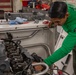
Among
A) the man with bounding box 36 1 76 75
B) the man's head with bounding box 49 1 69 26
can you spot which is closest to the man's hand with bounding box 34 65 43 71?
the man with bounding box 36 1 76 75

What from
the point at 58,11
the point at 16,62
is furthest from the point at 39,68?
the point at 58,11

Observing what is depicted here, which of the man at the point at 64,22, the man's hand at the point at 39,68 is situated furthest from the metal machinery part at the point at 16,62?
the man at the point at 64,22

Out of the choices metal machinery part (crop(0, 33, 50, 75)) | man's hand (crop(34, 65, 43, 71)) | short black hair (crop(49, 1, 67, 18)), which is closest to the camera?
metal machinery part (crop(0, 33, 50, 75))

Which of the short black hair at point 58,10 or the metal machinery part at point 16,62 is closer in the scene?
the metal machinery part at point 16,62

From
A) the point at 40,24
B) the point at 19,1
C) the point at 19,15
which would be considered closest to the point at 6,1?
the point at 19,1

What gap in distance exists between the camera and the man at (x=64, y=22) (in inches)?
52.6

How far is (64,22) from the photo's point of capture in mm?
1448

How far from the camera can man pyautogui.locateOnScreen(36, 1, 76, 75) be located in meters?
1.33

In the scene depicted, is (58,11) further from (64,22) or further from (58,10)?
(64,22)

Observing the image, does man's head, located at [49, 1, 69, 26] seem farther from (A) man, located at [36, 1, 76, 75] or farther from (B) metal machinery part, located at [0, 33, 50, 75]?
(B) metal machinery part, located at [0, 33, 50, 75]

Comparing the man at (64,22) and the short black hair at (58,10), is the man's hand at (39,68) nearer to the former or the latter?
the man at (64,22)

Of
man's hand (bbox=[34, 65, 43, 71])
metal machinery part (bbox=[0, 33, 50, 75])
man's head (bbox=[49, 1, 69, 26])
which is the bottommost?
man's hand (bbox=[34, 65, 43, 71])

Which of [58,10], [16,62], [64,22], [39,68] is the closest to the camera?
[16,62]

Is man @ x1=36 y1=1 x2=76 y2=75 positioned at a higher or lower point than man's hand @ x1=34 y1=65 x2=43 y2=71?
higher
